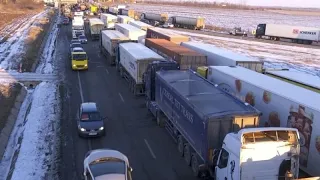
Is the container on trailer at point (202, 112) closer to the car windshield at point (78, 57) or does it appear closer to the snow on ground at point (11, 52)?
the car windshield at point (78, 57)

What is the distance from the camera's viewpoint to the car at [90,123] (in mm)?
18562

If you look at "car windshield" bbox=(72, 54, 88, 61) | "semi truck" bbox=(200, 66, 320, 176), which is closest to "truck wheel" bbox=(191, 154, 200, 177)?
"semi truck" bbox=(200, 66, 320, 176)

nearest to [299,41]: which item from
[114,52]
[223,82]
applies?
[114,52]

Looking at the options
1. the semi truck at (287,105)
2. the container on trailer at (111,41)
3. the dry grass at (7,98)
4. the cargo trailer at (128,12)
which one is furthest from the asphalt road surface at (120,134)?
the cargo trailer at (128,12)

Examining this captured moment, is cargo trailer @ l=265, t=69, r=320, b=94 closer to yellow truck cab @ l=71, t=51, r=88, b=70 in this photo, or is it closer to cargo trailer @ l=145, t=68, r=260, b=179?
cargo trailer @ l=145, t=68, r=260, b=179

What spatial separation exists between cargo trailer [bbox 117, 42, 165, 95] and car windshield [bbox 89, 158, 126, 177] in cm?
1325

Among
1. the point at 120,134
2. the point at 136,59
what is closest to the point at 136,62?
the point at 136,59

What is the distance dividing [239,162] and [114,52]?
28.1 m

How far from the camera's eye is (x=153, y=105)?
71.4 ft

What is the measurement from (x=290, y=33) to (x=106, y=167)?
62.8 meters

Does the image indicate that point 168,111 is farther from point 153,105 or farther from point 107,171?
point 107,171

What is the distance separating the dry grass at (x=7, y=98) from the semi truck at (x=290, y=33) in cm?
5326

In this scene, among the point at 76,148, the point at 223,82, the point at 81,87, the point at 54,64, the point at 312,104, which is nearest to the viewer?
the point at 312,104

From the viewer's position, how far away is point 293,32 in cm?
6744
